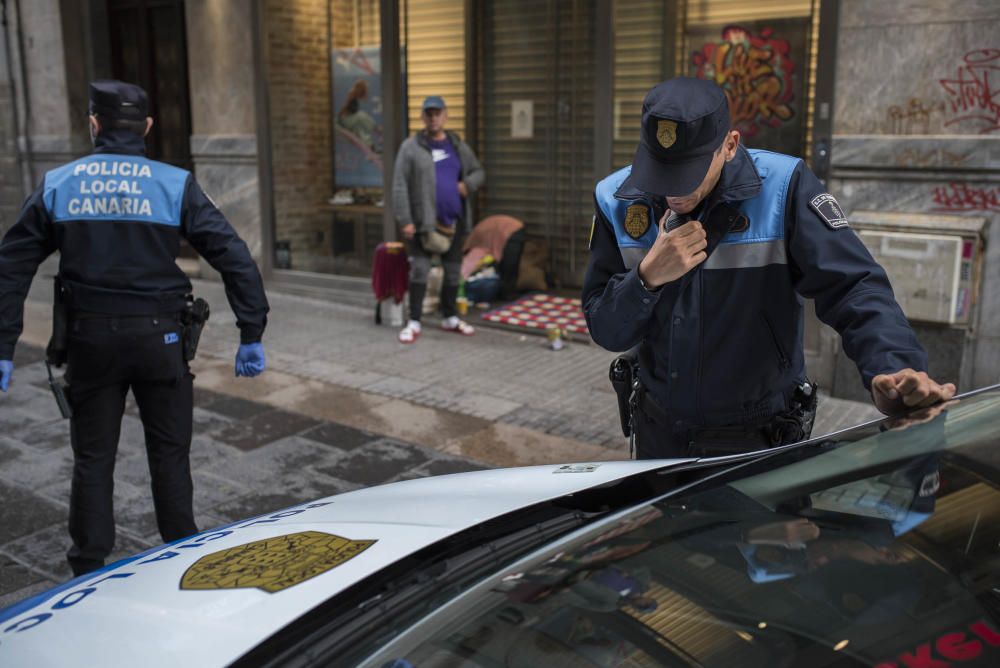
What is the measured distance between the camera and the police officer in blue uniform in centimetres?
252

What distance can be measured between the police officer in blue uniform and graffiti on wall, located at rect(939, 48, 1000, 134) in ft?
12.2

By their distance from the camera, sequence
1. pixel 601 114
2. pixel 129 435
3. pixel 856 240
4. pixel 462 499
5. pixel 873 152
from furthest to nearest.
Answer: pixel 601 114 < pixel 873 152 < pixel 129 435 < pixel 856 240 < pixel 462 499

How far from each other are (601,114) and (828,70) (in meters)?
2.52

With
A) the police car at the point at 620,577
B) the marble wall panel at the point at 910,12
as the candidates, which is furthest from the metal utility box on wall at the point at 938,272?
the police car at the point at 620,577

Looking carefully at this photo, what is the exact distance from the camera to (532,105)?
938 cm

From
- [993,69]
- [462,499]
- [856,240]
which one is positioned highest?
[993,69]

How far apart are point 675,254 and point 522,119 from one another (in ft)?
23.7

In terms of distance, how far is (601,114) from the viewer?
861 centimetres

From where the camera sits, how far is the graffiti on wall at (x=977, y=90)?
5.74 meters

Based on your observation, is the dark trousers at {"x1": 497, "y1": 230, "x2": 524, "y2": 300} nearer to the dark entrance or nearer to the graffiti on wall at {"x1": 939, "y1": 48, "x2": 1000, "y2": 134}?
the graffiti on wall at {"x1": 939, "y1": 48, "x2": 1000, "y2": 134}

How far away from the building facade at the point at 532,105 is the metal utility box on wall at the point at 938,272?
0.01m

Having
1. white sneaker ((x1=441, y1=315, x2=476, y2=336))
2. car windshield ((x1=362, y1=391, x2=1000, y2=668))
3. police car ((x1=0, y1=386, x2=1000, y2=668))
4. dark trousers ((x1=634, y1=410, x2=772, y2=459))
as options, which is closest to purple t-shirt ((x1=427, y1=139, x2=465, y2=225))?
white sneaker ((x1=441, y1=315, x2=476, y2=336))

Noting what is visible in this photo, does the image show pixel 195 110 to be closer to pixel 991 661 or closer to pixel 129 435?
pixel 129 435

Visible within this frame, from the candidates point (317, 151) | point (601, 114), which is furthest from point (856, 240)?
point (317, 151)
